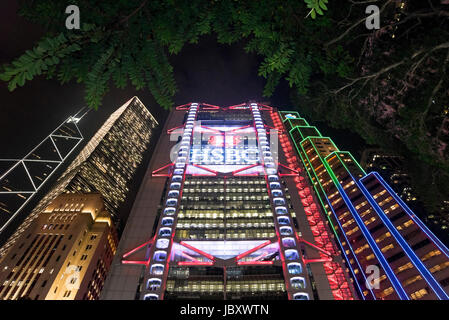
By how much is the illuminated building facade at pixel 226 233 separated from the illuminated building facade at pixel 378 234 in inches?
Result: 468

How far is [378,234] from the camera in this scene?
53.6 m

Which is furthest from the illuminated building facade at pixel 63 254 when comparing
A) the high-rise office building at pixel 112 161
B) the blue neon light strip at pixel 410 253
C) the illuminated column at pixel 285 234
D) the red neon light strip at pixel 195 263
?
the blue neon light strip at pixel 410 253

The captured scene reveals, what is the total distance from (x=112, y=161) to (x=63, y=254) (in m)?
61.5

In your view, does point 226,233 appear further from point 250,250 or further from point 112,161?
point 112,161

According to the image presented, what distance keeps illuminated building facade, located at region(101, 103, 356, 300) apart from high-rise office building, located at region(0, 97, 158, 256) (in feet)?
169

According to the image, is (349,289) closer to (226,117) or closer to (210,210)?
(210,210)

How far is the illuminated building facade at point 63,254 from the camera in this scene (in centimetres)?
5000

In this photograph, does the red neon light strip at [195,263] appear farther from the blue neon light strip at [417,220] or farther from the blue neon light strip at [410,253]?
the blue neon light strip at [417,220]

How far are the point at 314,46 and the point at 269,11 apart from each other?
947 mm

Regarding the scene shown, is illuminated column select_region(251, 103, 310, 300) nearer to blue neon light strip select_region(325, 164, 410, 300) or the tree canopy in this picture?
blue neon light strip select_region(325, 164, 410, 300)

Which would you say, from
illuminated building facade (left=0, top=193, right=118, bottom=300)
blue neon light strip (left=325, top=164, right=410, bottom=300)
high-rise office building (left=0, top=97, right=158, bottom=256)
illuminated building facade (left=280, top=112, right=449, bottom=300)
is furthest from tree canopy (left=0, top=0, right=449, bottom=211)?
high-rise office building (left=0, top=97, right=158, bottom=256)

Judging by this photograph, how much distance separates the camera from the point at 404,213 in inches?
2088

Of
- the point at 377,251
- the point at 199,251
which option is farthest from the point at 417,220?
the point at 199,251

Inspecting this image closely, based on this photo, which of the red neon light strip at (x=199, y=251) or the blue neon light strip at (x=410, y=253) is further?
the blue neon light strip at (x=410, y=253)
